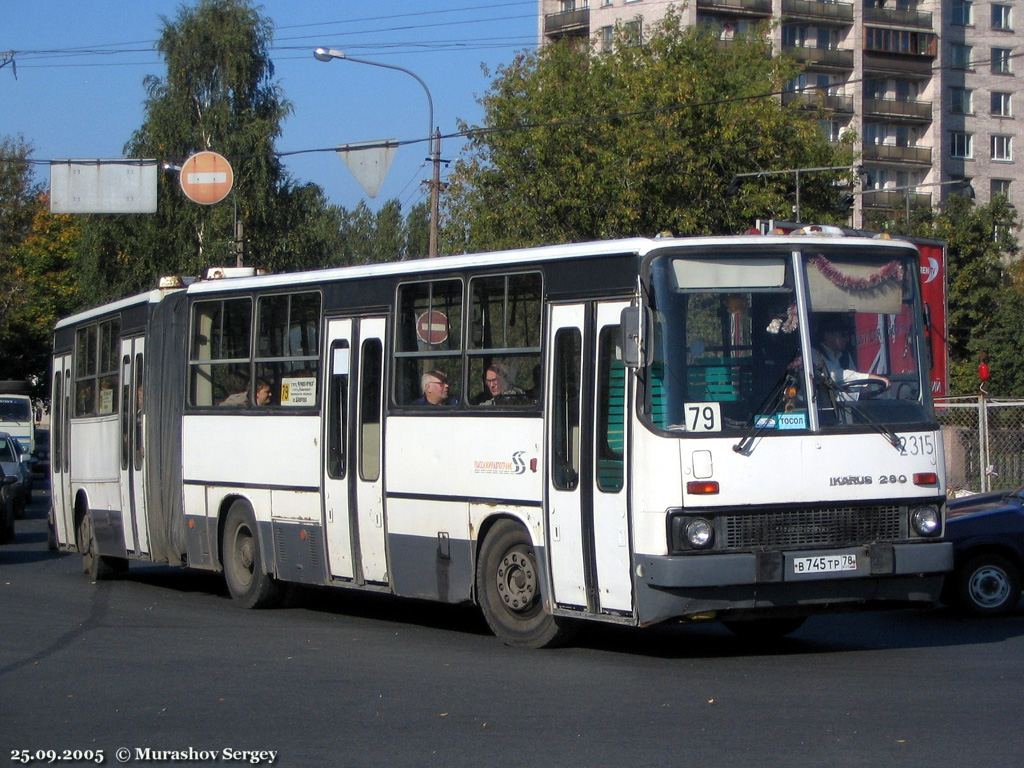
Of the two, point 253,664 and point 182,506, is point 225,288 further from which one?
point 253,664

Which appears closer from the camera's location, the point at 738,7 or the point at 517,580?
the point at 517,580

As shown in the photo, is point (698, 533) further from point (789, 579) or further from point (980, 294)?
point (980, 294)

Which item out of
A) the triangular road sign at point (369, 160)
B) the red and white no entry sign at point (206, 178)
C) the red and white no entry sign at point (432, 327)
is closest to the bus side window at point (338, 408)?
the red and white no entry sign at point (432, 327)

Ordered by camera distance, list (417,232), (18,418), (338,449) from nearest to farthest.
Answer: (338,449)
(18,418)
(417,232)

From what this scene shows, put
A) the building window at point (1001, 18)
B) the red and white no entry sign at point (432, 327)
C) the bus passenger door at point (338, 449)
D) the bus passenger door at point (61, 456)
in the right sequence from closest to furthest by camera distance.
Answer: the red and white no entry sign at point (432, 327)
the bus passenger door at point (338, 449)
the bus passenger door at point (61, 456)
the building window at point (1001, 18)

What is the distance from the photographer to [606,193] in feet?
157

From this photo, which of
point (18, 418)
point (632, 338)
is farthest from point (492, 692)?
point (18, 418)

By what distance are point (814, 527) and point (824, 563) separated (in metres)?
0.25

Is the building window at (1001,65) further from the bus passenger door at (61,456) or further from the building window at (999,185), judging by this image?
the bus passenger door at (61,456)

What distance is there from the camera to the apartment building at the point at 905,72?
80.1 metres

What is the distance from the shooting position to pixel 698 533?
34.8ft

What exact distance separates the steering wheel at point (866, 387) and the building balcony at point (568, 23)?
2875 inches

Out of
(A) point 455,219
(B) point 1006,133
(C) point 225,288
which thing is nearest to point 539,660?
(C) point 225,288

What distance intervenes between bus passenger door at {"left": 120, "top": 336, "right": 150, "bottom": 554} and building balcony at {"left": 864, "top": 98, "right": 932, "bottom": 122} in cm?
7022
